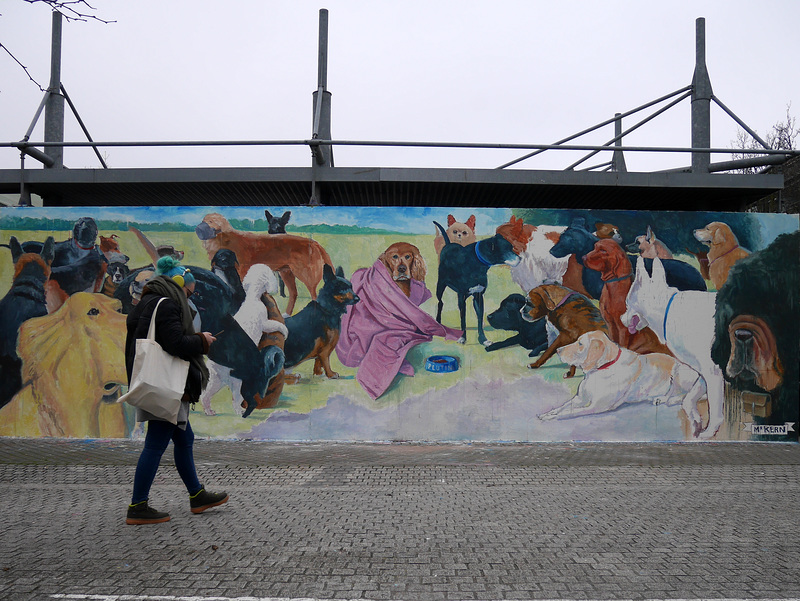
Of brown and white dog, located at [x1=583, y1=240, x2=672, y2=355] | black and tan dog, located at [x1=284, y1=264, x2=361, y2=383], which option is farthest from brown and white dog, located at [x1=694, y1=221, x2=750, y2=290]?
black and tan dog, located at [x1=284, y1=264, x2=361, y2=383]

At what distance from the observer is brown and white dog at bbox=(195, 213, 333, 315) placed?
839 centimetres

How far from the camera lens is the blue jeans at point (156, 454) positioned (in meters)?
4.57

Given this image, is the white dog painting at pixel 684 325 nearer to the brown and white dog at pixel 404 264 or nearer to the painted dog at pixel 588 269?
the painted dog at pixel 588 269

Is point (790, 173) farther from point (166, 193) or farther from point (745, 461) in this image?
point (166, 193)

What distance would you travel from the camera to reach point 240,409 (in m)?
8.30

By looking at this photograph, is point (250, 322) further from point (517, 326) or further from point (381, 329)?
point (517, 326)

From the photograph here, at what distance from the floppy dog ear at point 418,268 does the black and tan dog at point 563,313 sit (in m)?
1.42

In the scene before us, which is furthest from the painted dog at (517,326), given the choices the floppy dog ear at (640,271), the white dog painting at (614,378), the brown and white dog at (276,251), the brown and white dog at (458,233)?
the brown and white dog at (276,251)

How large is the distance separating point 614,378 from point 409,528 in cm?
476

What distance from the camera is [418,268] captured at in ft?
27.7

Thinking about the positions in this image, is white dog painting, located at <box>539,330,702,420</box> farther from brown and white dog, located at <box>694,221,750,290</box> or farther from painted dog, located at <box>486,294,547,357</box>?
brown and white dog, located at <box>694,221,750,290</box>

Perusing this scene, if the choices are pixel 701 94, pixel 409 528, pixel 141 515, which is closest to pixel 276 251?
pixel 141 515

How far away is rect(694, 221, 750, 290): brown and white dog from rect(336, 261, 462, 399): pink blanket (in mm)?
3594

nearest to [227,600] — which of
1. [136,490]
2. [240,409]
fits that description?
[136,490]
